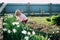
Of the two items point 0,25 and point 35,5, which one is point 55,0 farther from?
point 0,25

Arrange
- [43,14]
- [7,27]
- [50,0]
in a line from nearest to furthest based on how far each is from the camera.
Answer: [7,27] < [43,14] < [50,0]

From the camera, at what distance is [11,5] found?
12422 millimetres

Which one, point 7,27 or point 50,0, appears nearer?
point 7,27

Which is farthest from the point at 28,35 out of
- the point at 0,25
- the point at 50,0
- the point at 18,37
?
the point at 50,0

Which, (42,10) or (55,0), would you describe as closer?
(42,10)

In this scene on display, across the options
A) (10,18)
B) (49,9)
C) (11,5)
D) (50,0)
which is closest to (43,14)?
(49,9)

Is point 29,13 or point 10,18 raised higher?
point 10,18

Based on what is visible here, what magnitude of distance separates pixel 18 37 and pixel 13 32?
127 mm

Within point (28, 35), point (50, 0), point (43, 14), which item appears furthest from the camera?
point (50, 0)

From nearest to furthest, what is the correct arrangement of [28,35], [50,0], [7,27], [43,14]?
[28,35] < [7,27] < [43,14] < [50,0]

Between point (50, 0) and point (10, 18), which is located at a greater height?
point (10, 18)

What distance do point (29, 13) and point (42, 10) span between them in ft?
2.63

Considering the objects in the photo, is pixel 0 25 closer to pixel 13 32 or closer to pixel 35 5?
pixel 13 32

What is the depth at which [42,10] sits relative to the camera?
1241 centimetres
